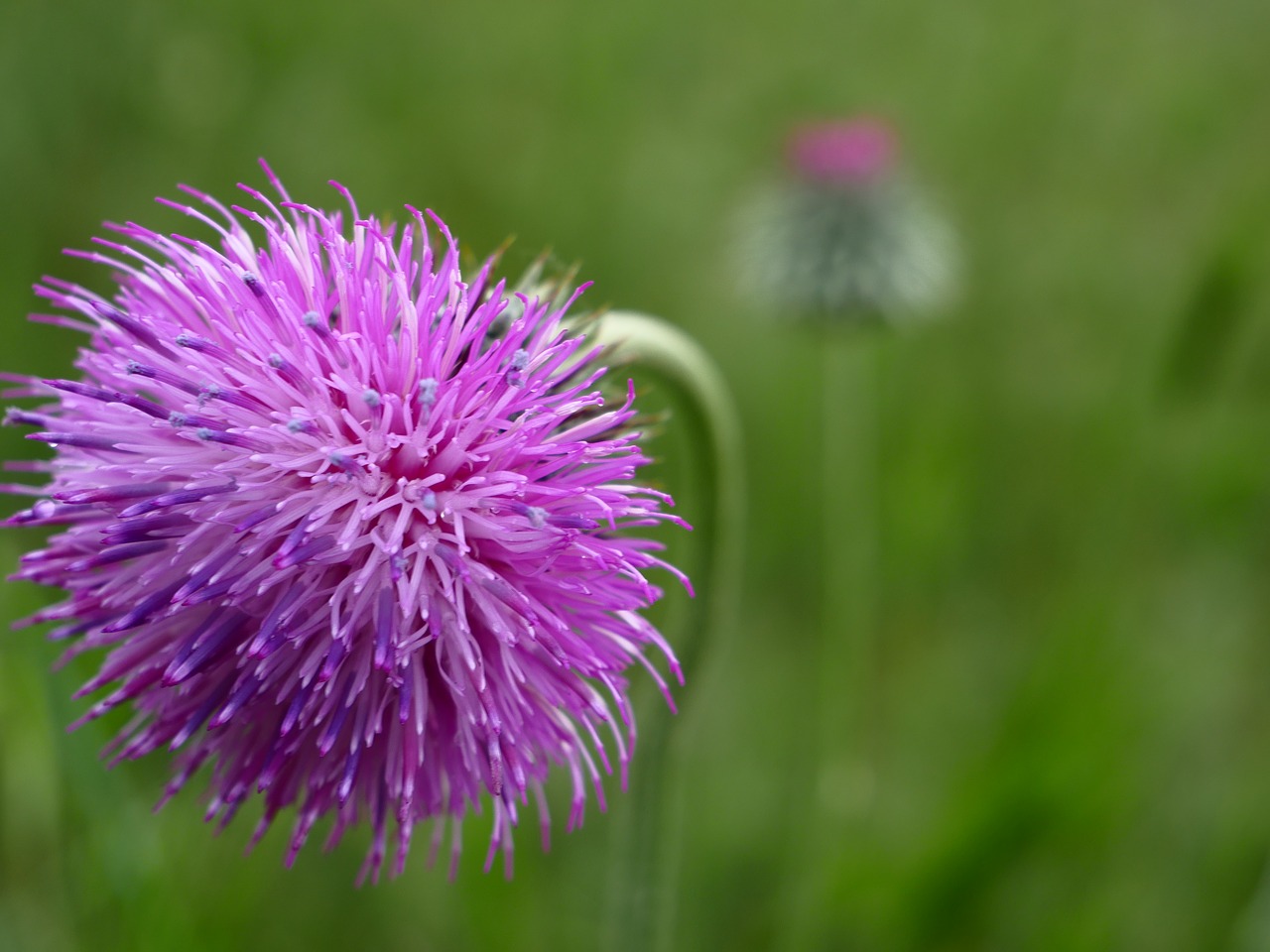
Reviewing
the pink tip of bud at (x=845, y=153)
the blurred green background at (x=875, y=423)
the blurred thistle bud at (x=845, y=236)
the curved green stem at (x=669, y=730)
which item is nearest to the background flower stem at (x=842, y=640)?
the blurred green background at (x=875, y=423)

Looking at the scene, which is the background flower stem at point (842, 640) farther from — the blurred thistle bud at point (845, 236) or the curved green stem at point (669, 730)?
the curved green stem at point (669, 730)

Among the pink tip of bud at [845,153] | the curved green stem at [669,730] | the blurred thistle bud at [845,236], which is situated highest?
the pink tip of bud at [845,153]

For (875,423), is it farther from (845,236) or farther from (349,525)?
(349,525)

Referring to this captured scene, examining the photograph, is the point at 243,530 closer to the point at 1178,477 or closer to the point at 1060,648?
the point at 1060,648

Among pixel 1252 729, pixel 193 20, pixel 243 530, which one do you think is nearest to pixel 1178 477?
pixel 1252 729

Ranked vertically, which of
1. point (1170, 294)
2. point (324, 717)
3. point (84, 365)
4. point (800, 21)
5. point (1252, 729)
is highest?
point (800, 21)

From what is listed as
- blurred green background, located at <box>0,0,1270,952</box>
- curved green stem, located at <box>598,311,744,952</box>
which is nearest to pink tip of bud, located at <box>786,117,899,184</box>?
blurred green background, located at <box>0,0,1270,952</box>

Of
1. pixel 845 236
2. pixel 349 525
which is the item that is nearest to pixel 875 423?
pixel 845 236
